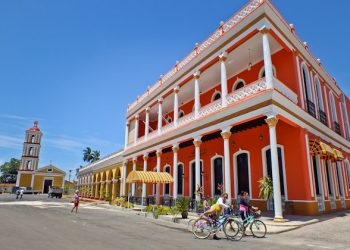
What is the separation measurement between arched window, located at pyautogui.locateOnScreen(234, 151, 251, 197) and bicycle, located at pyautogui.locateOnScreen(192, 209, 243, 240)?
24.2ft

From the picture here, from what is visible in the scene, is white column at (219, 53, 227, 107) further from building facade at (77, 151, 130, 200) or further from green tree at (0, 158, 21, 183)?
green tree at (0, 158, 21, 183)

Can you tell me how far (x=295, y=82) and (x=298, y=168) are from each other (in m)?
4.74

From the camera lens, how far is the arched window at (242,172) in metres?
15.7

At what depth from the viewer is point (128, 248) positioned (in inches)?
249

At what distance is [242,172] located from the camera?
16.1 metres

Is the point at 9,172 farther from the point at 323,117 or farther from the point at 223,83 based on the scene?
the point at 323,117

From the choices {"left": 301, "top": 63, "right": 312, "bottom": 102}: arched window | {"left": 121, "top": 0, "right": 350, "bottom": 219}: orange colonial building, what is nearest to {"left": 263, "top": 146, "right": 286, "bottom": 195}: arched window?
{"left": 121, "top": 0, "right": 350, "bottom": 219}: orange colonial building

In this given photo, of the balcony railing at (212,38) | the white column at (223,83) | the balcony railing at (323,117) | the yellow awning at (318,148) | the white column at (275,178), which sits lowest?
the white column at (275,178)

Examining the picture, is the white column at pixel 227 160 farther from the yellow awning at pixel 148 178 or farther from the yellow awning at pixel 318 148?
the yellow awning at pixel 148 178

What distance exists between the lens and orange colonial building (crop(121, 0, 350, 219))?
40.6ft

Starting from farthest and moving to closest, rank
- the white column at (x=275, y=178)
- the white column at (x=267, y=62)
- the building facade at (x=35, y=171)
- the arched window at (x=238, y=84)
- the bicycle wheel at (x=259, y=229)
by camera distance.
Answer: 1. the building facade at (x=35, y=171)
2. the arched window at (x=238, y=84)
3. the white column at (x=267, y=62)
4. the white column at (x=275, y=178)
5. the bicycle wheel at (x=259, y=229)

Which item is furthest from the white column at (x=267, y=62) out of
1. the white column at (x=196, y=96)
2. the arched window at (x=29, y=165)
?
the arched window at (x=29, y=165)

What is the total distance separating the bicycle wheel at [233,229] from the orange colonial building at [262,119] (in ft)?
9.29

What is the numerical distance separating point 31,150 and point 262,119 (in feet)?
222
